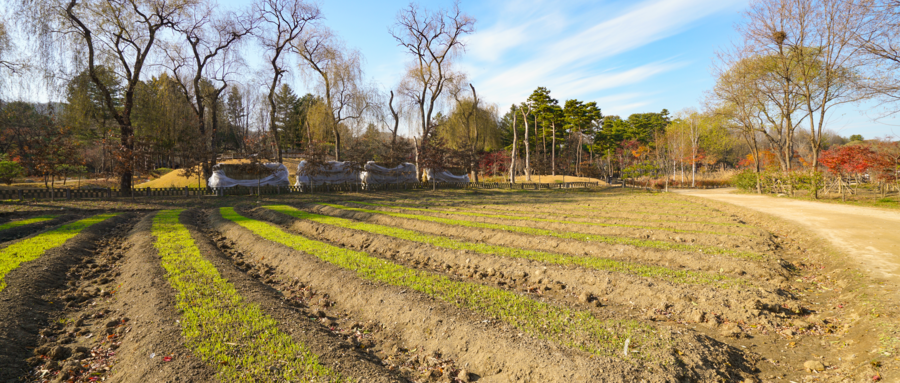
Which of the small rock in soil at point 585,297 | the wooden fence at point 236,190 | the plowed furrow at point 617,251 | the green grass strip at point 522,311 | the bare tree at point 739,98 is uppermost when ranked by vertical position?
the bare tree at point 739,98

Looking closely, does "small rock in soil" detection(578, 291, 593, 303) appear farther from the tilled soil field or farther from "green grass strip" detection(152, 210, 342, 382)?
"green grass strip" detection(152, 210, 342, 382)

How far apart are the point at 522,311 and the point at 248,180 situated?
28139 mm

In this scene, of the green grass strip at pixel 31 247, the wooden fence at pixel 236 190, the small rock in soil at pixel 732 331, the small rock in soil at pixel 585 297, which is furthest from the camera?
the wooden fence at pixel 236 190

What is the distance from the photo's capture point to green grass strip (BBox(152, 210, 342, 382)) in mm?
3395

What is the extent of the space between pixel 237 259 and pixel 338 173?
25.8 m

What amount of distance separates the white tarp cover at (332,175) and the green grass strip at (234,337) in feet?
83.3

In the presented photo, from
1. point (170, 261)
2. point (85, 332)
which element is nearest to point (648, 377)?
point (85, 332)

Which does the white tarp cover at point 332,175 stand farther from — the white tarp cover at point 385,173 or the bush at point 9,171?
the bush at point 9,171

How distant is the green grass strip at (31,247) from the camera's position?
6568 millimetres

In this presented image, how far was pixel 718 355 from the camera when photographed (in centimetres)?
376

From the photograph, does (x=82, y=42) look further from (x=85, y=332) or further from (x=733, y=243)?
(x=733, y=243)

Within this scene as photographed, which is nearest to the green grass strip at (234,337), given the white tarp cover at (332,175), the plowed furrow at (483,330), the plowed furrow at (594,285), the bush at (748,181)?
the plowed furrow at (483,330)

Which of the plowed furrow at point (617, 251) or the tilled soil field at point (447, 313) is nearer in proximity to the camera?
the tilled soil field at point (447, 313)

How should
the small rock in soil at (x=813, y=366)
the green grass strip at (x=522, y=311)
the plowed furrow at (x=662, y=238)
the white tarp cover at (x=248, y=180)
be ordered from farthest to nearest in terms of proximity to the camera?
the white tarp cover at (x=248, y=180)
the plowed furrow at (x=662, y=238)
the green grass strip at (x=522, y=311)
the small rock in soil at (x=813, y=366)
